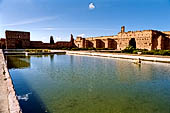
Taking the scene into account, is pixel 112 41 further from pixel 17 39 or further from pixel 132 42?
pixel 17 39

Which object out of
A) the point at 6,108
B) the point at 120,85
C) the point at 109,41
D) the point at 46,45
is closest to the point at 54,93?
the point at 6,108

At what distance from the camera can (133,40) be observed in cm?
3388

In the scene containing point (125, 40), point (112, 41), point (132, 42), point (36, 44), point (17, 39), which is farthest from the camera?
point (36, 44)

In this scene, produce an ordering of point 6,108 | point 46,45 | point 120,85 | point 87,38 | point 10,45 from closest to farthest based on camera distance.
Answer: point 6,108 < point 120,85 < point 10,45 < point 46,45 < point 87,38

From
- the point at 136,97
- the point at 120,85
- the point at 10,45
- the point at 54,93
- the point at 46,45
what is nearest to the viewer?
the point at 136,97

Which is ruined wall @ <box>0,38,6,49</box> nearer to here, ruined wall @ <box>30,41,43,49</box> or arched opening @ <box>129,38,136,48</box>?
ruined wall @ <box>30,41,43,49</box>

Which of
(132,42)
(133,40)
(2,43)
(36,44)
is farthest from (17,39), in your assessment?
(133,40)

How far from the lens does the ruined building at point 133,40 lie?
28.4 m

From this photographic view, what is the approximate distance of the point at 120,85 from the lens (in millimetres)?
5965

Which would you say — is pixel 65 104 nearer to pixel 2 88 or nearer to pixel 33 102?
pixel 33 102

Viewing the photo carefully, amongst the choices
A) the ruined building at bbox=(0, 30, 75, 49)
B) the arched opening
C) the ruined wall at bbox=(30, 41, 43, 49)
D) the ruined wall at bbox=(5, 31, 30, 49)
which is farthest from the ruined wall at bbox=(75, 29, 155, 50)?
the ruined wall at bbox=(5, 31, 30, 49)

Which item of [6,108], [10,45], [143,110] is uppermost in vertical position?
[10,45]

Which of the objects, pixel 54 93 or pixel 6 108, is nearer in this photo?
pixel 6 108

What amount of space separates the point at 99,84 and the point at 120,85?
930 millimetres
